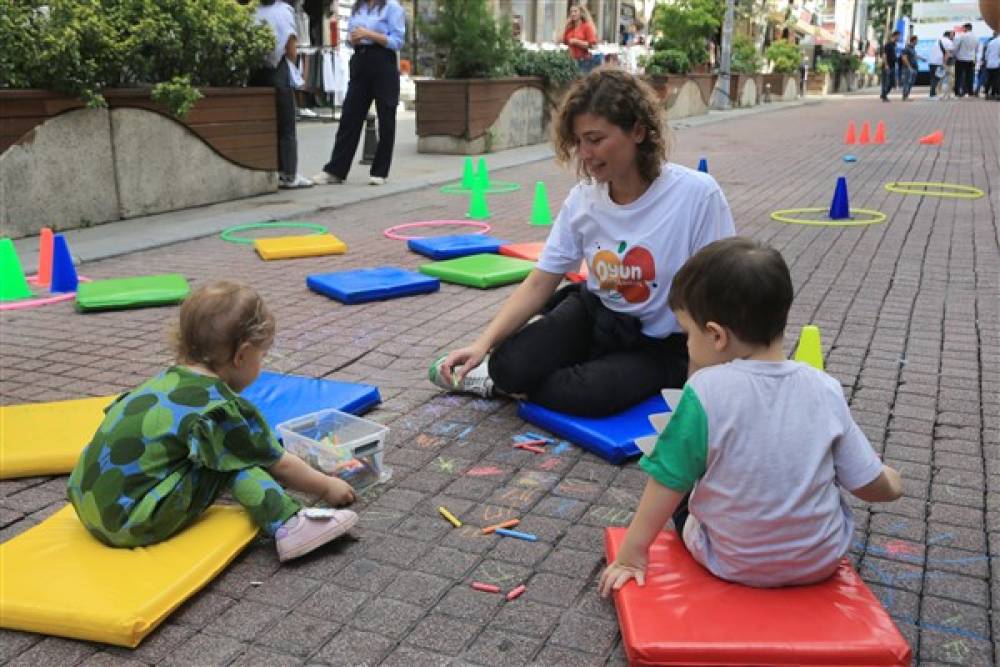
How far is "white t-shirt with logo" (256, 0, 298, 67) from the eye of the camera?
382 inches

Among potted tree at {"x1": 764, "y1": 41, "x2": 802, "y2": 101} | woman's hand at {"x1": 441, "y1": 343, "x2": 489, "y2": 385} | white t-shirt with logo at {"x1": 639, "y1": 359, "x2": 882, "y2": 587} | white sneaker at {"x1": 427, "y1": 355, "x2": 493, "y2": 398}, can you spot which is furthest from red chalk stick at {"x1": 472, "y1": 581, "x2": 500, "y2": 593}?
potted tree at {"x1": 764, "y1": 41, "x2": 802, "y2": 101}

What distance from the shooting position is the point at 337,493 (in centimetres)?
302

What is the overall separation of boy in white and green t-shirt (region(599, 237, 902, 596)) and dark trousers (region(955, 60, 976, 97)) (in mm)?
35280

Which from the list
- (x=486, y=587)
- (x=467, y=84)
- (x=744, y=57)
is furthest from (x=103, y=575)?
(x=744, y=57)

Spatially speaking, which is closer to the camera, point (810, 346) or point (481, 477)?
point (481, 477)

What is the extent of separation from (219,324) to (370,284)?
319cm

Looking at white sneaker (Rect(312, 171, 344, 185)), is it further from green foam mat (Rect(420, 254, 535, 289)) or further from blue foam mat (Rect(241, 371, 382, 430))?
blue foam mat (Rect(241, 371, 382, 430))

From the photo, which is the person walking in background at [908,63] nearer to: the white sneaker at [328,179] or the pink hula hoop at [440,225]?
the white sneaker at [328,179]

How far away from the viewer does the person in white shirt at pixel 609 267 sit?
3461 millimetres

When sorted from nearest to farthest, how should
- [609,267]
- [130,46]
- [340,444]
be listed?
[340,444], [609,267], [130,46]

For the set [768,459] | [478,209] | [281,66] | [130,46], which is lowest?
[478,209]

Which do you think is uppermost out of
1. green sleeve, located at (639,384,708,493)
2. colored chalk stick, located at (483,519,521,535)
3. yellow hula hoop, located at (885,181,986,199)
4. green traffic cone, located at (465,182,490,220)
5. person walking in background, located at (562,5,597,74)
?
person walking in background, located at (562,5,597,74)

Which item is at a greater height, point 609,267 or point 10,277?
point 609,267

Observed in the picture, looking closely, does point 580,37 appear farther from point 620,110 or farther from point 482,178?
point 620,110
